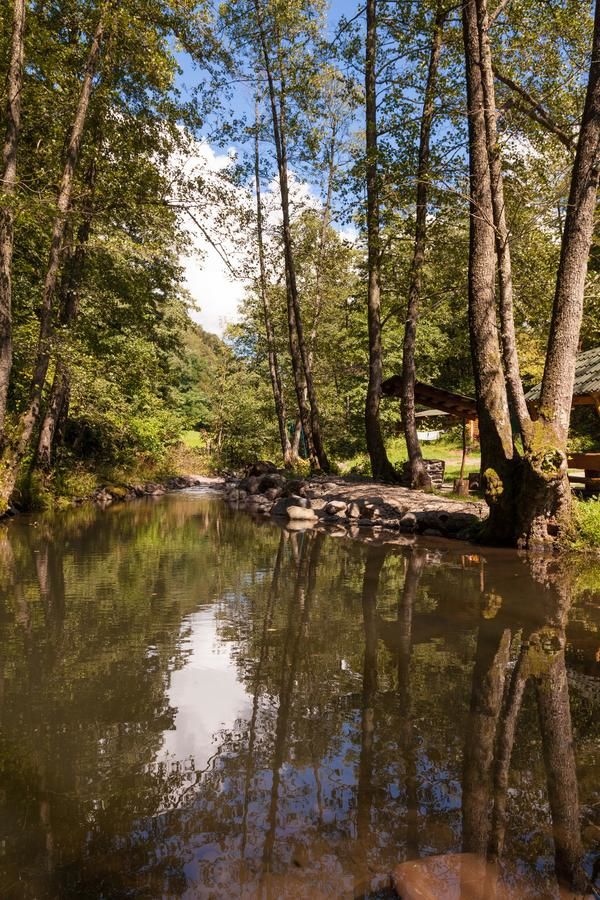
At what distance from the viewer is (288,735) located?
3328 mm

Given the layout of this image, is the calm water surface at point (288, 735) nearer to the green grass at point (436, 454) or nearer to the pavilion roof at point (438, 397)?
the pavilion roof at point (438, 397)

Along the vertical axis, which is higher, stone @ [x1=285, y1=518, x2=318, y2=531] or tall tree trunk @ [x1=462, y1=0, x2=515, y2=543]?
tall tree trunk @ [x1=462, y1=0, x2=515, y2=543]

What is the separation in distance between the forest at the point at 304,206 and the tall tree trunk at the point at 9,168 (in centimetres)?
3

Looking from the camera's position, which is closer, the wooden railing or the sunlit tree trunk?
the wooden railing

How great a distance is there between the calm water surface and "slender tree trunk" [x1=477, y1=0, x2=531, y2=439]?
13.0ft

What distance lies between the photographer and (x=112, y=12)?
39.1ft

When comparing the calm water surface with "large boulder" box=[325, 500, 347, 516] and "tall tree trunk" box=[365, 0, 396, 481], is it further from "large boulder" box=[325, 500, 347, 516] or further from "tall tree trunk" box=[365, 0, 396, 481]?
"tall tree trunk" box=[365, 0, 396, 481]

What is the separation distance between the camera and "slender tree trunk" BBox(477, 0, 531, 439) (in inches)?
378

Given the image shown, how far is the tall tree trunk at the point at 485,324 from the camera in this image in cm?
962

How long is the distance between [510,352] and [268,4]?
61.2ft

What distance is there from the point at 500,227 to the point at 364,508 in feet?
21.9

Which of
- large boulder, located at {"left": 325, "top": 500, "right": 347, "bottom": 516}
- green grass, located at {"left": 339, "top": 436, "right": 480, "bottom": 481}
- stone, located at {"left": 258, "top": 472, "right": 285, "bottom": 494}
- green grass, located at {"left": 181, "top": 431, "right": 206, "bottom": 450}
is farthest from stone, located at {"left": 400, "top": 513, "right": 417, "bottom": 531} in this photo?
green grass, located at {"left": 181, "top": 431, "right": 206, "bottom": 450}

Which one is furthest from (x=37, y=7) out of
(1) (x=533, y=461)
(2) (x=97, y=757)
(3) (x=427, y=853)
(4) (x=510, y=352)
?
(3) (x=427, y=853)

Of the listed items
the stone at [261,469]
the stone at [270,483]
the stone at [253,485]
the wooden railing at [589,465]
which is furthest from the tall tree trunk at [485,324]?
the stone at [261,469]
